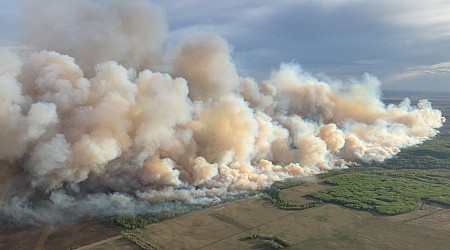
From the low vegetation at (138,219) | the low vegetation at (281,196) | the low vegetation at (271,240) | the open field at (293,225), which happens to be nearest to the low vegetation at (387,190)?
the open field at (293,225)

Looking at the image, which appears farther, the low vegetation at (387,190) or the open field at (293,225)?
the low vegetation at (387,190)

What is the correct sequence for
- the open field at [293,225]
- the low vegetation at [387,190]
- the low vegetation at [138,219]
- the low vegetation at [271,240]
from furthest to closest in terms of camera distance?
1. the low vegetation at [387,190]
2. the low vegetation at [138,219]
3. the open field at [293,225]
4. the low vegetation at [271,240]

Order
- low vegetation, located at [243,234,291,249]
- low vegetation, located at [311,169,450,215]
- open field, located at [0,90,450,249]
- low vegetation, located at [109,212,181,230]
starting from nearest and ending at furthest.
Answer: low vegetation, located at [243,234,291,249] < open field, located at [0,90,450,249] < low vegetation, located at [109,212,181,230] < low vegetation, located at [311,169,450,215]

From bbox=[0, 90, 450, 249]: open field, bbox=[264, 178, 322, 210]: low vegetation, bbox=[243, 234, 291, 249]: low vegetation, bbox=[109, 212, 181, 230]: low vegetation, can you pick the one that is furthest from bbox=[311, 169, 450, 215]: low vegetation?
bbox=[109, 212, 181, 230]: low vegetation

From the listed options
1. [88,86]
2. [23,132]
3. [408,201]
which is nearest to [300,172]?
[408,201]

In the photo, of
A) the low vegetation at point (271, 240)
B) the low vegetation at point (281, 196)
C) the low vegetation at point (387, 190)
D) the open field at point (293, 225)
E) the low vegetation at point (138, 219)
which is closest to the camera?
the low vegetation at point (271, 240)

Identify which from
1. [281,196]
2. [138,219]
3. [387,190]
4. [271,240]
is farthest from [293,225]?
[387,190]

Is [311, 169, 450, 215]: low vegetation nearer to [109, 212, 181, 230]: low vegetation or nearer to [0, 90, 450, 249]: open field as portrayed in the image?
[0, 90, 450, 249]: open field

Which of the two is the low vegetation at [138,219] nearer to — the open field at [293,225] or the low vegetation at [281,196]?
the open field at [293,225]

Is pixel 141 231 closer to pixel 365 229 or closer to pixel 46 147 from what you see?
pixel 46 147

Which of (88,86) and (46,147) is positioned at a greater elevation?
(88,86)

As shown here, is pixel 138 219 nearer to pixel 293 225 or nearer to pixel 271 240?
pixel 271 240
